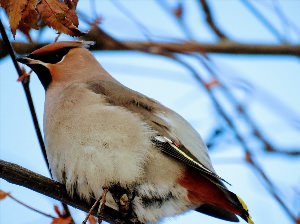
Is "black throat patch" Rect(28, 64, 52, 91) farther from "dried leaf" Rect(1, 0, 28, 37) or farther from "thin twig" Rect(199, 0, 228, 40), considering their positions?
"thin twig" Rect(199, 0, 228, 40)

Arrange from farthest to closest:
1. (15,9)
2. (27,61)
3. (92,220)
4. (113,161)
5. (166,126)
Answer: (27,61)
(166,126)
(92,220)
(113,161)
(15,9)

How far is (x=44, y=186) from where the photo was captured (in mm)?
3141

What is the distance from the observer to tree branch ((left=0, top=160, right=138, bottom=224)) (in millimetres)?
2965

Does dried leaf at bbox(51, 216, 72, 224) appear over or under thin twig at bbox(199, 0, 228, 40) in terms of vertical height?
under

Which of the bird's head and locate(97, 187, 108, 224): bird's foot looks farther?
the bird's head

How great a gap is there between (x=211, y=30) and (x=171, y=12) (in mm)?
418

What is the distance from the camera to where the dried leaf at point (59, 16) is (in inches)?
120

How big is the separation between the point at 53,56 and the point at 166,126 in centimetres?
98

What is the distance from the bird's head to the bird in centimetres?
24

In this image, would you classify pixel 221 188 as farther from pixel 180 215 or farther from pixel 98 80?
pixel 98 80

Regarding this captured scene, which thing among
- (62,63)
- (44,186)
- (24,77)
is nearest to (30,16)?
(24,77)

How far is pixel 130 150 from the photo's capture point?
355 centimetres

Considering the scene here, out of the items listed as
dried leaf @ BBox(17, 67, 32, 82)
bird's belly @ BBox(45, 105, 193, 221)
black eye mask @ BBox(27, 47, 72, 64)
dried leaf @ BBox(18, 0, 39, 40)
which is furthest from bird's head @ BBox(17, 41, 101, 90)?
dried leaf @ BBox(18, 0, 39, 40)

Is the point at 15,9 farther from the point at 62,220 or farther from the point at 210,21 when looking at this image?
the point at 210,21
